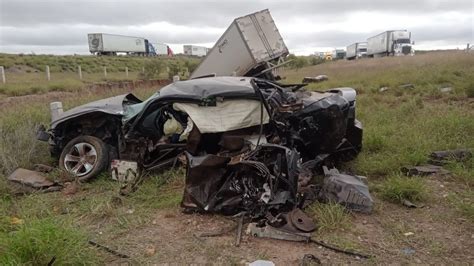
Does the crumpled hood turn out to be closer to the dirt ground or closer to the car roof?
the car roof

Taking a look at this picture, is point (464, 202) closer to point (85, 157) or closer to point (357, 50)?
point (85, 157)

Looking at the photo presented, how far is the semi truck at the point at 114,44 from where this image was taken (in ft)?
155

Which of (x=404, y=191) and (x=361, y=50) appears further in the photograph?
(x=361, y=50)

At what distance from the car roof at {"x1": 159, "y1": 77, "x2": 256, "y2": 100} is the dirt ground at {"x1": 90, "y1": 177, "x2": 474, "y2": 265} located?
1.24 meters

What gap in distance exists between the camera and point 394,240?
3033 mm

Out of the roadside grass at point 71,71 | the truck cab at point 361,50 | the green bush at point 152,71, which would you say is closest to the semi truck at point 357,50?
the truck cab at point 361,50

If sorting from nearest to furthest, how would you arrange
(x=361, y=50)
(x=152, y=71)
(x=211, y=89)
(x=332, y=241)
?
(x=332, y=241) < (x=211, y=89) < (x=152, y=71) < (x=361, y=50)

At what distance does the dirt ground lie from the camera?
2.81 m

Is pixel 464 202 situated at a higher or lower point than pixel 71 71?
lower

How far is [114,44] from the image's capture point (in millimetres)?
48906

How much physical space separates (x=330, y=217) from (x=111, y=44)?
49.2 metres

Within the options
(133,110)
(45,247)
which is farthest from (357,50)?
(45,247)

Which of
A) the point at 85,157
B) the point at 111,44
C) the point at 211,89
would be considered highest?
the point at 111,44

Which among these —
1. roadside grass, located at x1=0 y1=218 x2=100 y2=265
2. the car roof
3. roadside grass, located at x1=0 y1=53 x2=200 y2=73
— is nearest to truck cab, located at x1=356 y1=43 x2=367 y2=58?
roadside grass, located at x1=0 y1=53 x2=200 y2=73
